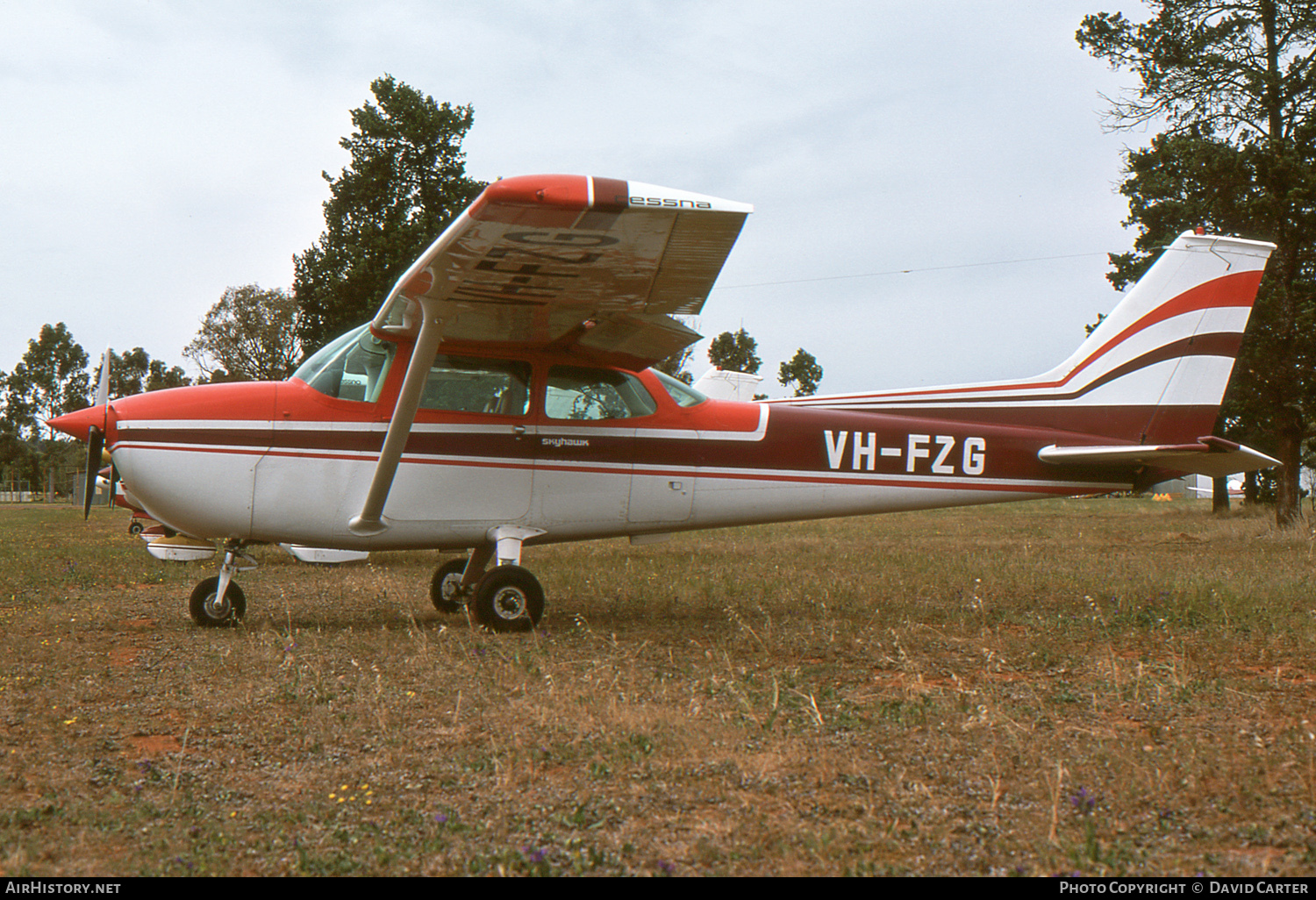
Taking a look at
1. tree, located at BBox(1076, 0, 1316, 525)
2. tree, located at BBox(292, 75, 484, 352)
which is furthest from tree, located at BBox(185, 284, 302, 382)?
tree, located at BBox(1076, 0, 1316, 525)

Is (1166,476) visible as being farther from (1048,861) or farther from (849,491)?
(1048,861)

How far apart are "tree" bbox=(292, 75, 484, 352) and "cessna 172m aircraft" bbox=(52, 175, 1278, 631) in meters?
12.4

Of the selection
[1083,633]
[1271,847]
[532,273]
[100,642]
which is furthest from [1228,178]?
[100,642]

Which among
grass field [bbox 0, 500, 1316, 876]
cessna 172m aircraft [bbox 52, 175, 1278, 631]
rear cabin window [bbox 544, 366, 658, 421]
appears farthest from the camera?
rear cabin window [bbox 544, 366, 658, 421]

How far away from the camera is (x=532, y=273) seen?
19.9 ft

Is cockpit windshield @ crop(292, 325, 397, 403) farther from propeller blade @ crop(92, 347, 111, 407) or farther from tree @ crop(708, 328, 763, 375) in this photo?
tree @ crop(708, 328, 763, 375)

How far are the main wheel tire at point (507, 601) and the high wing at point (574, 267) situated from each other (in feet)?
6.07

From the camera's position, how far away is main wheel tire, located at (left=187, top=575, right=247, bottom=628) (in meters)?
7.07

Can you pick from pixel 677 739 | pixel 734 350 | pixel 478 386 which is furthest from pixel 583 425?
pixel 734 350

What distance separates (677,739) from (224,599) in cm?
474

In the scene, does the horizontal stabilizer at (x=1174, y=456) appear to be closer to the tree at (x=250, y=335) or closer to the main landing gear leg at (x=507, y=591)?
the main landing gear leg at (x=507, y=591)

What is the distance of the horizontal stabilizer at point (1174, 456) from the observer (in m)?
7.68

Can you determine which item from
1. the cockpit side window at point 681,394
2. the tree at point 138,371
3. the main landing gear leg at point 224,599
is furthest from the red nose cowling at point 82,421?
the tree at point 138,371

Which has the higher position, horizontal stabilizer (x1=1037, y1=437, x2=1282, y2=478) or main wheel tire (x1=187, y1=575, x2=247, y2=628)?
horizontal stabilizer (x1=1037, y1=437, x2=1282, y2=478)
